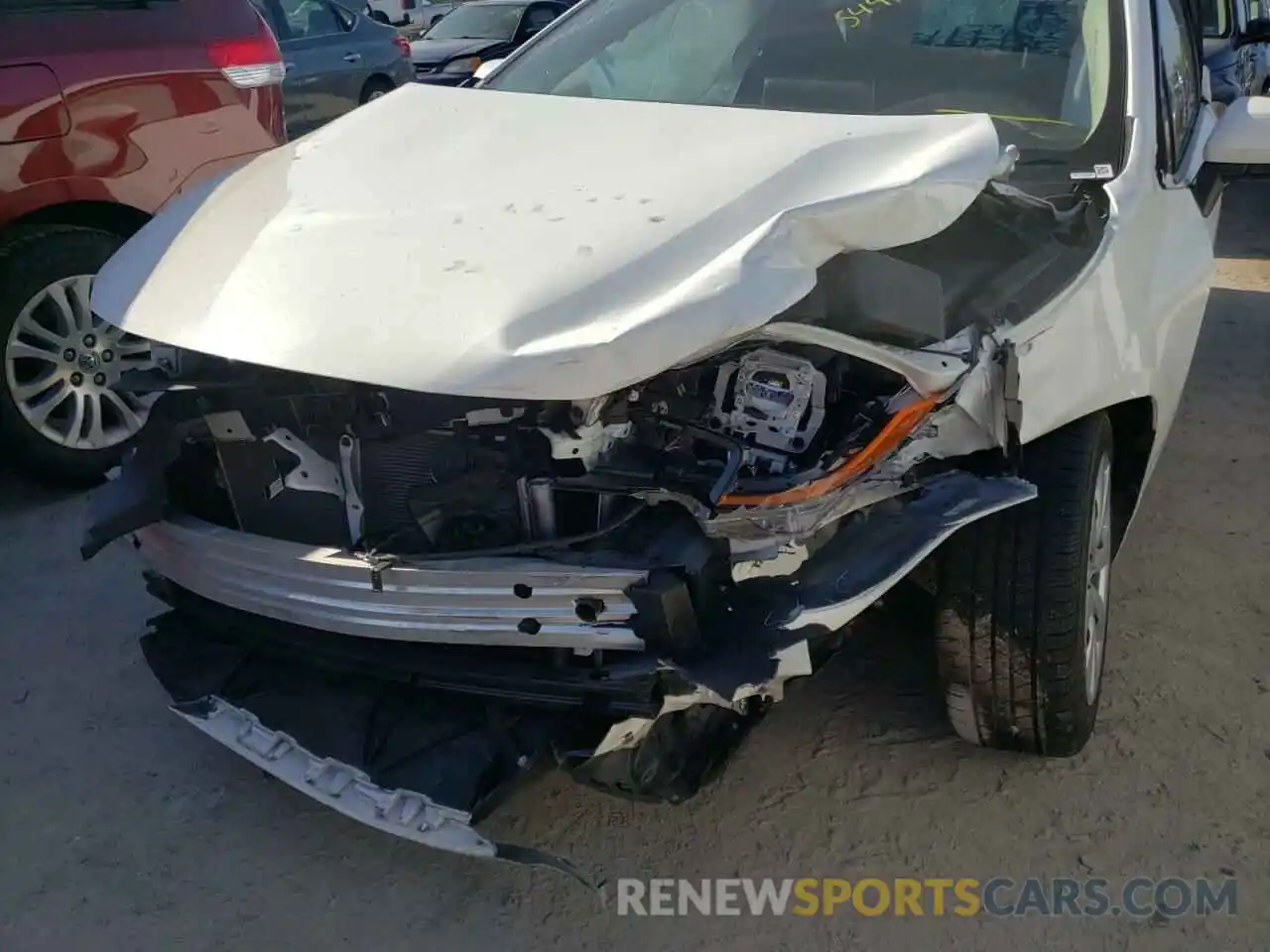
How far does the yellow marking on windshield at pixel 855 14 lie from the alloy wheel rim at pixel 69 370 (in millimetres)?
2428

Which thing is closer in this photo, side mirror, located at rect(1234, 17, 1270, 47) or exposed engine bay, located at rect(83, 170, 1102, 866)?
exposed engine bay, located at rect(83, 170, 1102, 866)

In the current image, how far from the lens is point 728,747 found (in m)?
2.32

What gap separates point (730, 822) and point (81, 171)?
3.07 metres

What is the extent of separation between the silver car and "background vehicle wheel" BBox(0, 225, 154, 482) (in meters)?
4.33

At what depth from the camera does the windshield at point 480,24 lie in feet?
37.6

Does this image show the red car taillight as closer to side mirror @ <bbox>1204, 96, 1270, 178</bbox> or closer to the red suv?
the red suv

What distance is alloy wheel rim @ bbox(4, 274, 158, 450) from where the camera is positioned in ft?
12.9

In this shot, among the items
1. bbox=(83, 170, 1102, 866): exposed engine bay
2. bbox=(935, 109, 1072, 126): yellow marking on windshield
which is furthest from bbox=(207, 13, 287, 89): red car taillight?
bbox=(935, 109, 1072, 126): yellow marking on windshield

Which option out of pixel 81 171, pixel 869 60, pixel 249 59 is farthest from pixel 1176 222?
pixel 81 171

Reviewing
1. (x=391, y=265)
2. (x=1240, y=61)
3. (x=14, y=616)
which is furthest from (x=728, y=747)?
(x=1240, y=61)

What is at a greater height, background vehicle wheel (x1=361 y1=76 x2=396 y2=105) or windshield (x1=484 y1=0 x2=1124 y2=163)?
windshield (x1=484 y1=0 x2=1124 y2=163)

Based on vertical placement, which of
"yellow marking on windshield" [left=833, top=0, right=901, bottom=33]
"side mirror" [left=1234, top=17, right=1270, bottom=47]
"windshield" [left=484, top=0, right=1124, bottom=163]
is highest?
"yellow marking on windshield" [left=833, top=0, right=901, bottom=33]

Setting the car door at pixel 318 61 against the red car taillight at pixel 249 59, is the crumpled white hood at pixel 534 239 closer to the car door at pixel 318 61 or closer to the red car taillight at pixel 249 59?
the red car taillight at pixel 249 59

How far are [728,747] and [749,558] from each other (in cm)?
49
